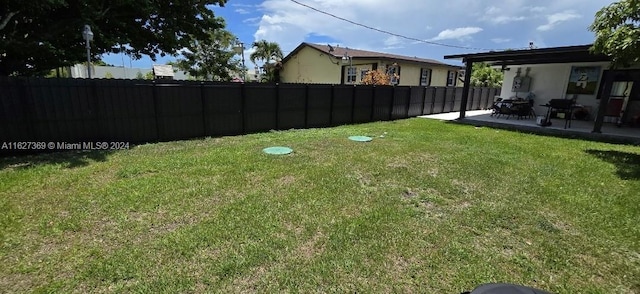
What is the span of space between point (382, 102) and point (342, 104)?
234 centimetres

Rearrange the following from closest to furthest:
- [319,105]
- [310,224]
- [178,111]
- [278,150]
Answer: [310,224] → [278,150] → [178,111] → [319,105]

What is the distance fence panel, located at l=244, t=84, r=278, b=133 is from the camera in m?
8.55

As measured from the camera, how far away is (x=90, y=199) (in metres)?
3.70

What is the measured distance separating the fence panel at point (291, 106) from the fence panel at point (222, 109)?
1.40 m

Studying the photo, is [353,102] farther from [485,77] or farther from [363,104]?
[485,77]

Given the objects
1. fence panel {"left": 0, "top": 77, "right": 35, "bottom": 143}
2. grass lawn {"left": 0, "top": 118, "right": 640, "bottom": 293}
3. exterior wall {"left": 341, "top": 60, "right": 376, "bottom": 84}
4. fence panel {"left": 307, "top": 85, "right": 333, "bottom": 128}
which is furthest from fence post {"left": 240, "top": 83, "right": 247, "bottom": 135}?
exterior wall {"left": 341, "top": 60, "right": 376, "bottom": 84}

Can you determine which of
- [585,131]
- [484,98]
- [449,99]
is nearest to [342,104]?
[585,131]

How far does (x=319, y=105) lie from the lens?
10.3 metres

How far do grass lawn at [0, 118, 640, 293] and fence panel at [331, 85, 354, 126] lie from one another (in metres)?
5.08

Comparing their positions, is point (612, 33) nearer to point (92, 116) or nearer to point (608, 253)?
point (608, 253)

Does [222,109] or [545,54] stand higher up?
[545,54]

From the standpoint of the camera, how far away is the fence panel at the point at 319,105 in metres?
10.0

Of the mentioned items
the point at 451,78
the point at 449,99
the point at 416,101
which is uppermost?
the point at 451,78

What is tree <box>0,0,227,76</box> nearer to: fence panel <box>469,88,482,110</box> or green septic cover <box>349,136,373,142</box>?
green septic cover <box>349,136,373,142</box>
